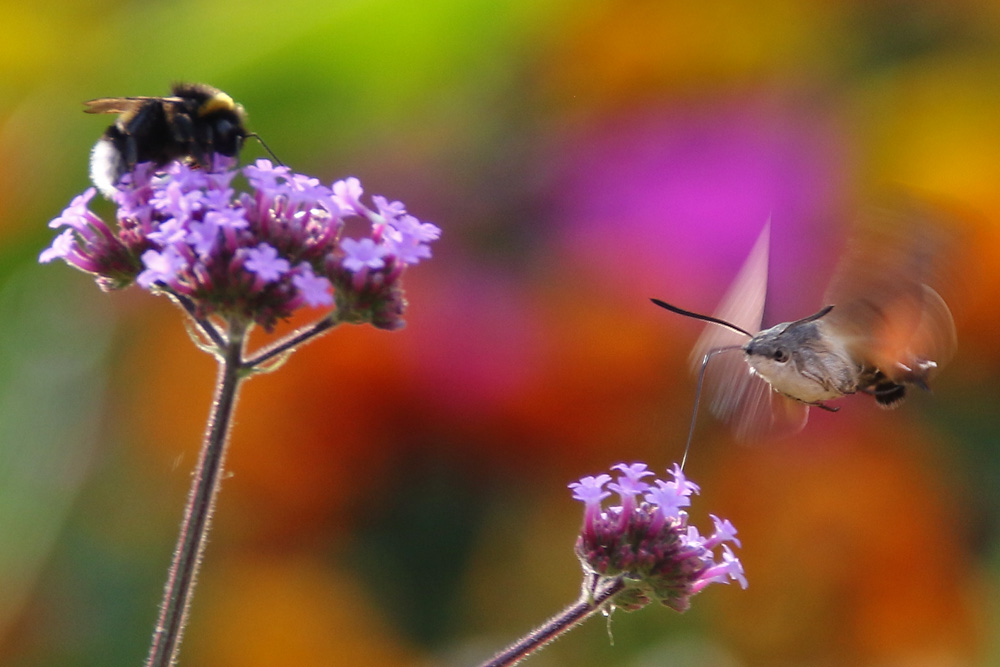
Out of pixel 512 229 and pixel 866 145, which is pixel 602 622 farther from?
pixel 866 145

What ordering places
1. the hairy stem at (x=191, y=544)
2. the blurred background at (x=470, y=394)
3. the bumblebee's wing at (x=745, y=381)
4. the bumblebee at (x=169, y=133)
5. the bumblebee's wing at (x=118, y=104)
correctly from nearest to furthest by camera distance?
the hairy stem at (x=191, y=544), the bumblebee's wing at (x=118, y=104), the bumblebee at (x=169, y=133), the bumblebee's wing at (x=745, y=381), the blurred background at (x=470, y=394)

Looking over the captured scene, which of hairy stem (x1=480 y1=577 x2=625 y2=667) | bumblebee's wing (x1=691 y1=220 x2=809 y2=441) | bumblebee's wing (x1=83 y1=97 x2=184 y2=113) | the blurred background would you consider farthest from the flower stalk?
the blurred background

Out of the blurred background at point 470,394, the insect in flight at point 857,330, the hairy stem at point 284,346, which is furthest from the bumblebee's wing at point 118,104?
the blurred background at point 470,394

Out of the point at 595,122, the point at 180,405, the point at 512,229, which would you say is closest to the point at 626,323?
the point at 512,229

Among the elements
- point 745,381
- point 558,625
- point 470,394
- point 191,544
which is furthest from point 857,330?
point 470,394

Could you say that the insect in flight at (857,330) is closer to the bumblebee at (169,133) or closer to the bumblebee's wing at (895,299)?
the bumblebee's wing at (895,299)
